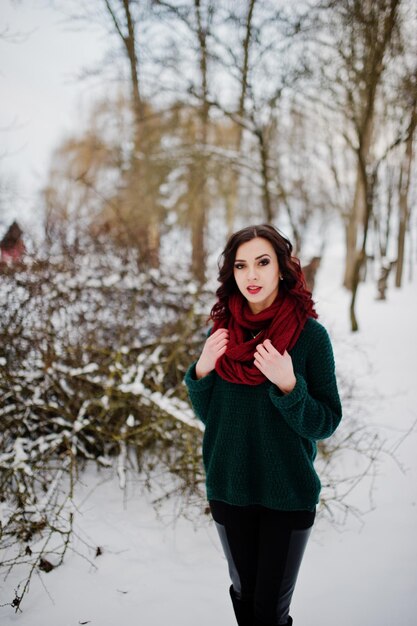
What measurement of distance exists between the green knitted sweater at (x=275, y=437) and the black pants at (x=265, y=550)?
62 mm

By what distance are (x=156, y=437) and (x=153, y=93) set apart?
628 centimetres

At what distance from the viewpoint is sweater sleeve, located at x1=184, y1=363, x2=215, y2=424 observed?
1.46 meters

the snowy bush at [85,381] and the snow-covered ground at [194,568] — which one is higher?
the snowy bush at [85,381]

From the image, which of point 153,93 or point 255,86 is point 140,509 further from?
point 153,93

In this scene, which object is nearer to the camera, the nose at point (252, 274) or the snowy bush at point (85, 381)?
the nose at point (252, 274)

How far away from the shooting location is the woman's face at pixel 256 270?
1.42 metres

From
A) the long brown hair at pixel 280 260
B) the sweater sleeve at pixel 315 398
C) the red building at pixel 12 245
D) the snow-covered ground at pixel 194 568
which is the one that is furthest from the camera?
the red building at pixel 12 245

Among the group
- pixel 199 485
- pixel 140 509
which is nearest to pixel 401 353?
pixel 199 485

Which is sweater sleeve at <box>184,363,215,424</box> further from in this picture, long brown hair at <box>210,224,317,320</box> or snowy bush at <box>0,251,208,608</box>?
snowy bush at <box>0,251,208,608</box>

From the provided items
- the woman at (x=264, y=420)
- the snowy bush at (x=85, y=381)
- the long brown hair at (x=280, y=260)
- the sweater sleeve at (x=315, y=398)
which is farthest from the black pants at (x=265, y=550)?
the snowy bush at (x=85, y=381)

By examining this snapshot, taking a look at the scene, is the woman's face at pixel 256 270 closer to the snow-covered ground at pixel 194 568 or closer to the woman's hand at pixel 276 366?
the woman's hand at pixel 276 366

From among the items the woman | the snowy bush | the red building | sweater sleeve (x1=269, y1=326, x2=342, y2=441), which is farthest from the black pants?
the red building

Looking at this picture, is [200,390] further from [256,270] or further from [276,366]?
[256,270]

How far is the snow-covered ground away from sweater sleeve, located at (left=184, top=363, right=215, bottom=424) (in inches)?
45.0
